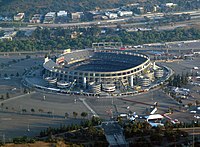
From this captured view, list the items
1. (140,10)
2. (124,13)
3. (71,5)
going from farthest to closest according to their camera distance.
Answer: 1. (71,5)
2. (140,10)
3. (124,13)

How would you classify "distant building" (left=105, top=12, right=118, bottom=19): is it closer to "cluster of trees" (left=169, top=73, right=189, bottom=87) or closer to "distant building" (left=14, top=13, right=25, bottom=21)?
"distant building" (left=14, top=13, right=25, bottom=21)

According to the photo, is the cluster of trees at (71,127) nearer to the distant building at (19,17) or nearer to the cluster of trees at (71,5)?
the distant building at (19,17)

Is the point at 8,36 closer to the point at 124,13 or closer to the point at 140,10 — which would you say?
the point at 124,13

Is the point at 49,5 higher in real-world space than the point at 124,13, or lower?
higher

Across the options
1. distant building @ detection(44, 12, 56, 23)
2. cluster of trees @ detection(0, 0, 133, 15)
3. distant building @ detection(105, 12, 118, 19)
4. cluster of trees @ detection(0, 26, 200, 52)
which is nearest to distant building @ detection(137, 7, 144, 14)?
distant building @ detection(105, 12, 118, 19)

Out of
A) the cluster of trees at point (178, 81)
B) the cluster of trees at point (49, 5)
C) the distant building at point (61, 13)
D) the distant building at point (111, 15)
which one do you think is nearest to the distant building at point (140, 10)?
the distant building at point (111, 15)

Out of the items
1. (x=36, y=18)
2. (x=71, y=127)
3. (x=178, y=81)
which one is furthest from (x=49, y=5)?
(x=71, y=127)
